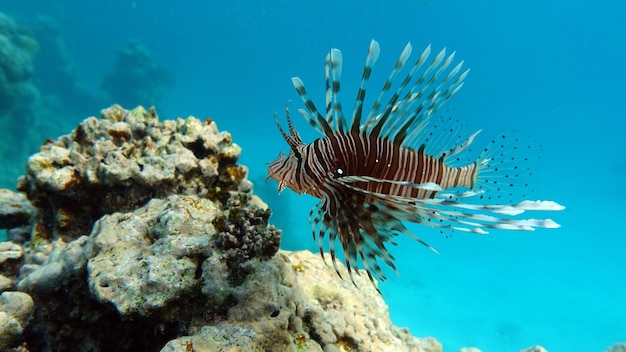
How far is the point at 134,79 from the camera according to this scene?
39.5 metres

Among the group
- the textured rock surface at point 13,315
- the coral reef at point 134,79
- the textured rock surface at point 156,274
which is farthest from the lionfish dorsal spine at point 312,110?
the coral reef at point 134,79

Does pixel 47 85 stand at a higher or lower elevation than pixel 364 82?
higher

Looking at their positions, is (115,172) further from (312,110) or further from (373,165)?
(373,165)

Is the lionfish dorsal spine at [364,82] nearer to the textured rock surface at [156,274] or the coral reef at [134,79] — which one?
the textured rock surface at [156,274]

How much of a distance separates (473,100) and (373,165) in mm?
68957

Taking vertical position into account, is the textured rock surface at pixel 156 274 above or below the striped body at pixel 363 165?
below

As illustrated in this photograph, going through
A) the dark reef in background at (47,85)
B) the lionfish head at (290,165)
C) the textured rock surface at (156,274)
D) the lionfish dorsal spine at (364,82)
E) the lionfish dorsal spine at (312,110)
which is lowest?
the textured rock surface at (156,274)

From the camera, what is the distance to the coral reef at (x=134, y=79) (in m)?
39.3

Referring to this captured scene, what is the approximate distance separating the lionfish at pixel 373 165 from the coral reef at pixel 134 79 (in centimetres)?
4048

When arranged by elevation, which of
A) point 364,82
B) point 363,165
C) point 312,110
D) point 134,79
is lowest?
point 363,165

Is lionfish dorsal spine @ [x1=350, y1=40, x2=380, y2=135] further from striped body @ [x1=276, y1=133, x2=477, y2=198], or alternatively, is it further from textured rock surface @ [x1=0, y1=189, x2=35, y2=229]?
textured rock surface @ [x1=0, y1=189, x2=35, y2=229]

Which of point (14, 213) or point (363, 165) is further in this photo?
point (14, 213)

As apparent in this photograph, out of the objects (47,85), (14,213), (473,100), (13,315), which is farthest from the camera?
(473,100)

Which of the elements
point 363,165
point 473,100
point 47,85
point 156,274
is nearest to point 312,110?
point 363,165
